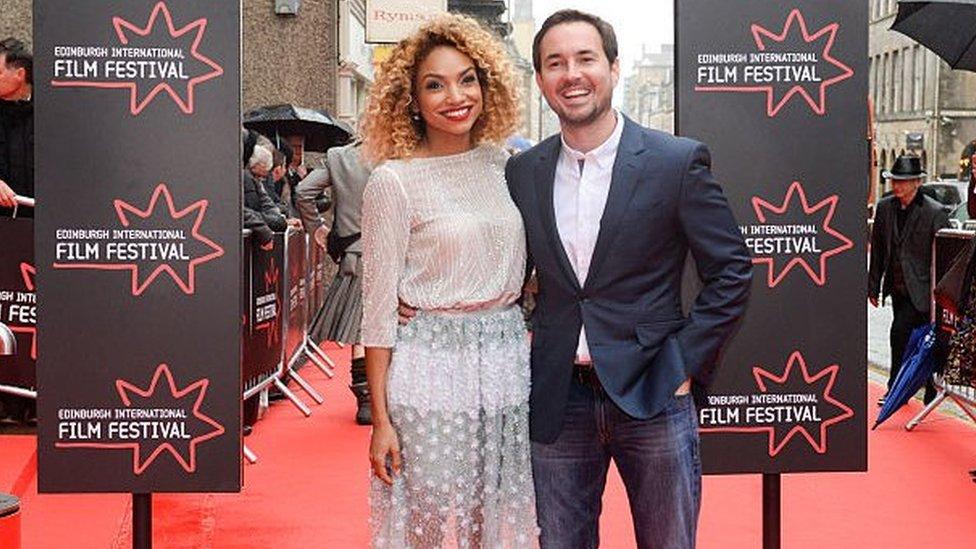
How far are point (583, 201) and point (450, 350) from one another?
53cm

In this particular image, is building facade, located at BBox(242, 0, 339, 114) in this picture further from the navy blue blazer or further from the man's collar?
the navy blue blazer

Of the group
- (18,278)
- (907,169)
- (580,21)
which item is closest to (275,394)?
(18,278)

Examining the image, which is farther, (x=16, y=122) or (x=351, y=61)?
(x=351, y=61)

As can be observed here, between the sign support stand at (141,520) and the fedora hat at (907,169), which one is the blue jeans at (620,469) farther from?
the fedora hat at (907,169)

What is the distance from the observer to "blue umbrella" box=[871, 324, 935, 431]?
9555 millimetres

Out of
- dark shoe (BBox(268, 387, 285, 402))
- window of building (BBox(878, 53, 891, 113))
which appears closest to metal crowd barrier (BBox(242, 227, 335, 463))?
dark shoe (BBox(268, 387, 285, 402))

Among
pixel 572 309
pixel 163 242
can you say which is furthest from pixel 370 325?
pixel 163 242

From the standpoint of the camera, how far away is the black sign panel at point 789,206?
4.75 meters

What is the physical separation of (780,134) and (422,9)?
1189cm

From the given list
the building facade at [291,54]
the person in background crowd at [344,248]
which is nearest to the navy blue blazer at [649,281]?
the person in background crowd at [344,248]

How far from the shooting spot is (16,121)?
8320 millimetres

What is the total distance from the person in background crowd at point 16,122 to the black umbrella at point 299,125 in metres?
6.05

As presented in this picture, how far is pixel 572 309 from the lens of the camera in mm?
3768

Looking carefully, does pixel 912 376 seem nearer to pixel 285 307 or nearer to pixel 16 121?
pixel 285 307
